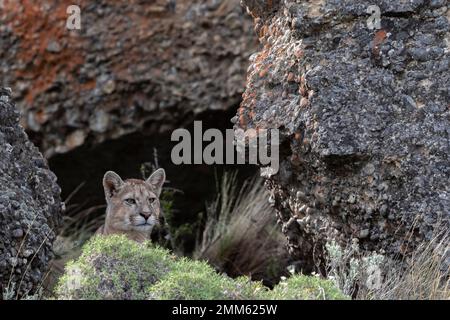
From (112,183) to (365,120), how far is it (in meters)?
2.51

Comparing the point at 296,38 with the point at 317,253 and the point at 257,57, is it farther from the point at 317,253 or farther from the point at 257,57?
the point at 317,253

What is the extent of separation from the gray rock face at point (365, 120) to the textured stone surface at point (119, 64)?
231 cm

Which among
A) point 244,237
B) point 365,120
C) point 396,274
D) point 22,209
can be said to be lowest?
point 244,237

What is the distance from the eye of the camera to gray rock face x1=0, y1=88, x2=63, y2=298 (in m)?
6.24

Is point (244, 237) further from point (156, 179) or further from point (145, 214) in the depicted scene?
point (145, 214)

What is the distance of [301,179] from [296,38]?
93 cm

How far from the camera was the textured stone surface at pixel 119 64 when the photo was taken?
365 inches

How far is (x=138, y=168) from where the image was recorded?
9.70m

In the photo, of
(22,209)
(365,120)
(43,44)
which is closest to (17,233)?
(22,209)

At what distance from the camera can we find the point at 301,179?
694cm

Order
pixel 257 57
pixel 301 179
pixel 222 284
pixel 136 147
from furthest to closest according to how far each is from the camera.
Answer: pixel 136 147 < pixel 257 57 < pixel 301 179 < pixel 222 284

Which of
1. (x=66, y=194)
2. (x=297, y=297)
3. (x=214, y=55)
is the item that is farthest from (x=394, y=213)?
(x=66, y=194)

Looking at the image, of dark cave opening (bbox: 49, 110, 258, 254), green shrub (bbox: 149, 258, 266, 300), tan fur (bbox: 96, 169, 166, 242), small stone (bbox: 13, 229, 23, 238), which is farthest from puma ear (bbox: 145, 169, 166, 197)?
green shrub (bbox: 149, 258, 266, 300)

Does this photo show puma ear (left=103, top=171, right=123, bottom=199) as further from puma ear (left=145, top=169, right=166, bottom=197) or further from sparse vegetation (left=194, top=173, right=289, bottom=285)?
sparse vegetation (left=194, top=173, right=289, bottom=285)
